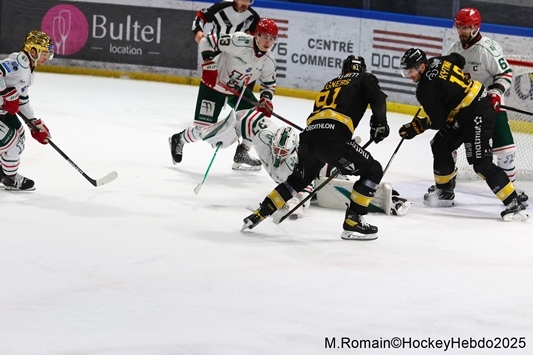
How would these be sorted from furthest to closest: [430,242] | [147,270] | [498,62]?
[498,62]
[430,242]
[147,270]

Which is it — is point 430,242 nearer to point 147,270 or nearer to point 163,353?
point 147,270

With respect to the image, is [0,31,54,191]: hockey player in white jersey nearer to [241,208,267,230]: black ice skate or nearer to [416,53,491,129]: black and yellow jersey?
[241,208,267,230]: black ice skate

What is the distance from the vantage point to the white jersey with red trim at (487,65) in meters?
5.38

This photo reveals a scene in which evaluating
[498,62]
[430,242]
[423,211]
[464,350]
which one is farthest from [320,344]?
[498,62]

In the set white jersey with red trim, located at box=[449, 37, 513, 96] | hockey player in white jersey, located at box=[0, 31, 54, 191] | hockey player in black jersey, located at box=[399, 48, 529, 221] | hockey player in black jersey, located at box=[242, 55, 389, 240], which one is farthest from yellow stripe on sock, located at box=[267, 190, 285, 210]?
white jersey with red trim, located at box=[449, 37, 513, 96]

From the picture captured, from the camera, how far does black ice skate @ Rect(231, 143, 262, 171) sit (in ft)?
20.3

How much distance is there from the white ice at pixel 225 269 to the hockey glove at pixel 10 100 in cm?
50

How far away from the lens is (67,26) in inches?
386

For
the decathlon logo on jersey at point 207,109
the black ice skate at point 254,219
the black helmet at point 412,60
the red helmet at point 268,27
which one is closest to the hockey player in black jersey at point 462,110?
the black helmet at point 412,60

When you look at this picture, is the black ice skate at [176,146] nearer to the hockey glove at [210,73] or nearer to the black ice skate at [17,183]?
the hockey glove at [210,73]

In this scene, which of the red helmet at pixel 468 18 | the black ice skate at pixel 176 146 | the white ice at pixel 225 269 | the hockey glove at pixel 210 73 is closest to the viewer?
the white ice at pixel 225 269

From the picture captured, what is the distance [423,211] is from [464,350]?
2.19 metres

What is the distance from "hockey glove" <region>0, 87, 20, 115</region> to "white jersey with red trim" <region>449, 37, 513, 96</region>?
8.51 feet

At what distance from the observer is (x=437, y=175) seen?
17.8 feet
